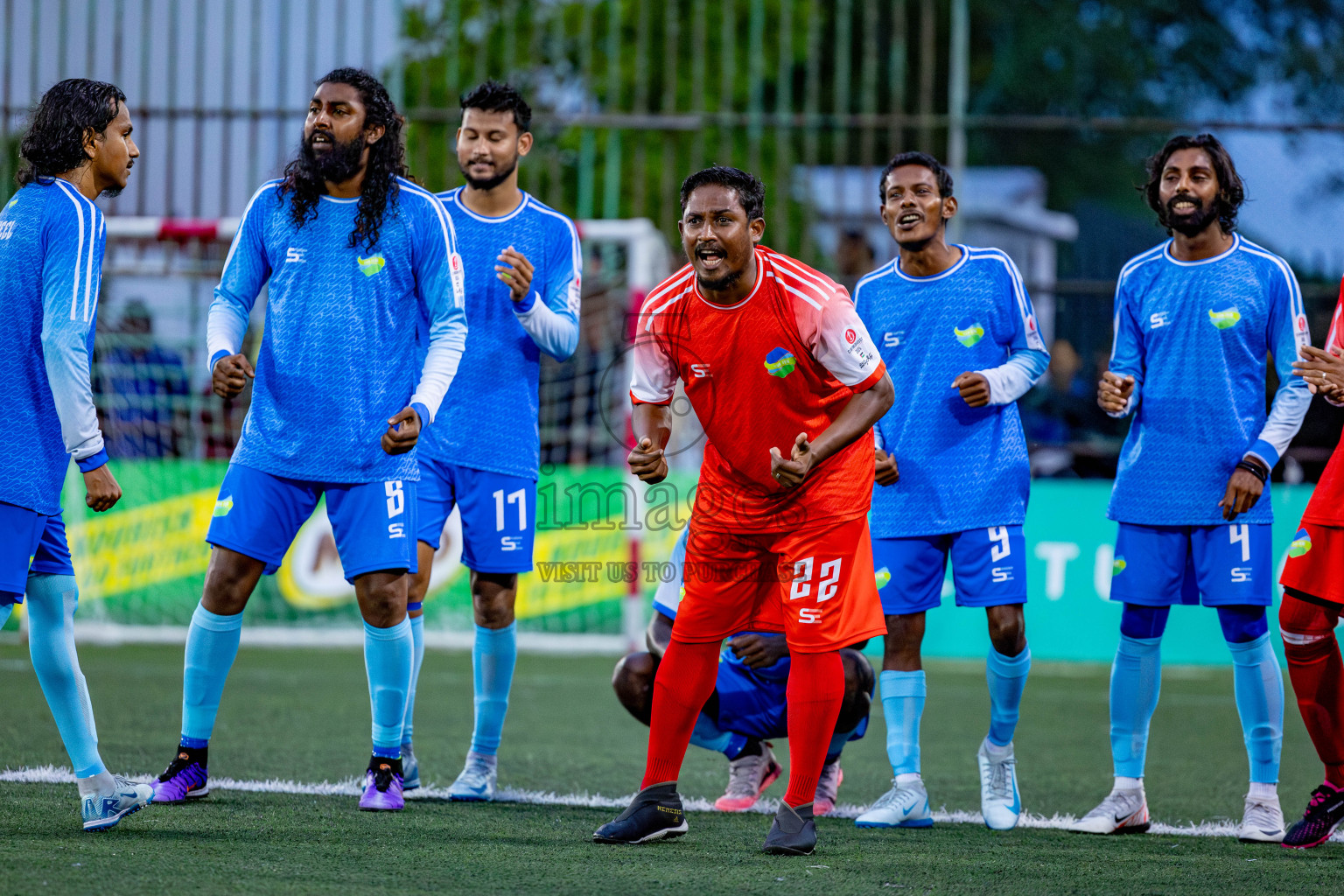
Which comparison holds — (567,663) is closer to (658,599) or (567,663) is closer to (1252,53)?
(658,599)

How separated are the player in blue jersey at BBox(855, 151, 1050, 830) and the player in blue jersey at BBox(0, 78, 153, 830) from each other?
262 centimetres

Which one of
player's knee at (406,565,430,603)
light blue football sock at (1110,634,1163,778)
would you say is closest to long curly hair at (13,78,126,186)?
player's knee at (406,565,430,603)

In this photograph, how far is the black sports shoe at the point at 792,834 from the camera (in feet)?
13.6

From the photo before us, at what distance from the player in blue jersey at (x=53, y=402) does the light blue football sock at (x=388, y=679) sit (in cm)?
79

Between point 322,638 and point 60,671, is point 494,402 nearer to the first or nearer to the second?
point 60,671

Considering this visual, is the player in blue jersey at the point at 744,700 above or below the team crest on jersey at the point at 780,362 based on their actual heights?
below

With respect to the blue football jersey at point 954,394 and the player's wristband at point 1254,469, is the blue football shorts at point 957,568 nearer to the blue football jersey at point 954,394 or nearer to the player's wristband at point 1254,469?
the blue football jersey at point 954,394

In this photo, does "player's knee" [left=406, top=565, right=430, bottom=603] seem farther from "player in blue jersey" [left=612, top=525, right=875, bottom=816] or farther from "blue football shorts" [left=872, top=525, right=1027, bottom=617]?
"blue football shorts" [left=872, top=525, right=1027, bottom=617]

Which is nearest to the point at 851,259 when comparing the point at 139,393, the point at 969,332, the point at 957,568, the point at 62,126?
the point at 139,393

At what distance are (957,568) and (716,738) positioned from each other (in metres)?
1.08

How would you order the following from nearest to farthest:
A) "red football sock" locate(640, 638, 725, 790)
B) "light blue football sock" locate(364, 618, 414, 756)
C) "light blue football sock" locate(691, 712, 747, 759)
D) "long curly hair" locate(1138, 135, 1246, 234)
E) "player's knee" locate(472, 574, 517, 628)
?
"red football sock" locate(640, 638, 725, 790)
"light blue football sock" locate(364, 618, 414, 756)
"long curly hair" locate(1138, 135, 1246, 234)
"light blue football sock" locate(691, 712, 747, 759)
"player's knee" locate(472, 574, 517, 628)

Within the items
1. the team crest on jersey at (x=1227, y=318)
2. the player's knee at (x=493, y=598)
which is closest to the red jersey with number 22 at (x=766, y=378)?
the player's knee at (x=493, y=598)

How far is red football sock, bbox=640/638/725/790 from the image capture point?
14.3ft

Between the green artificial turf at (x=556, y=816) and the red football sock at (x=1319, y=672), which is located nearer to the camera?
the green artificial turf at (x=556, y=816)
